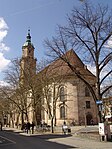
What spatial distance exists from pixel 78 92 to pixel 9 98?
929 inches

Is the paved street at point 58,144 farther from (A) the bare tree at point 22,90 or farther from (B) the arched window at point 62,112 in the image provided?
(B) the arched window at point 62,112

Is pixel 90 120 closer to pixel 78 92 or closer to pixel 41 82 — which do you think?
pixel 78 92

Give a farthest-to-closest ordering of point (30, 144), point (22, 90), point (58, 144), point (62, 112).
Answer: point (62, 112)
point (22, 90)
point (30, 144)
point (58, 144)

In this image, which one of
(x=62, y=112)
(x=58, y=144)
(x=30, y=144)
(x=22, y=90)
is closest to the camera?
(x=58, y=144)

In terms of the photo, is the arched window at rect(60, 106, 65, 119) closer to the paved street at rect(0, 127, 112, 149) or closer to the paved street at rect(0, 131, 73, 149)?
the paved street at rect(0, 131, 73, 149)

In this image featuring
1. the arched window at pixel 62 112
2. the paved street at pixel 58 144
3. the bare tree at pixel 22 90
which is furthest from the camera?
the arched window at pixel 62 112

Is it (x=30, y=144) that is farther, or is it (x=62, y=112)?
(x=62, y=112)

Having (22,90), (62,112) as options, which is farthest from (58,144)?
(62,112)

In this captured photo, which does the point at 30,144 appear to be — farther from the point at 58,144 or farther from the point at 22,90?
the point at 22,90

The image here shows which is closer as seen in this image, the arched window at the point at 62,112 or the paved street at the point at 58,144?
the paved street at the point at 58,144

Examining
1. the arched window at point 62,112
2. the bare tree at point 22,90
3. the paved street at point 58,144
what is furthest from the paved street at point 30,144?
the arched window at point 62,112

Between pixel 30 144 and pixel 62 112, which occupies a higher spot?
pixel 62 112

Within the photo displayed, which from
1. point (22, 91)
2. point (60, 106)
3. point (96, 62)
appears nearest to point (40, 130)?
point (22, 91)

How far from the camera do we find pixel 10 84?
45.7 meters
